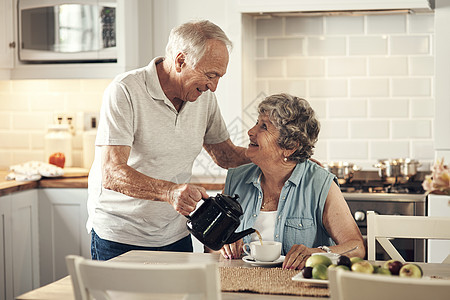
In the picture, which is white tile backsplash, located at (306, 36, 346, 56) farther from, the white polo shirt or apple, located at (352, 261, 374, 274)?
apple, located at (352, 261, 374, 274)

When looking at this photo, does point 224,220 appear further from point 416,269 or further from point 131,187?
point 416,269

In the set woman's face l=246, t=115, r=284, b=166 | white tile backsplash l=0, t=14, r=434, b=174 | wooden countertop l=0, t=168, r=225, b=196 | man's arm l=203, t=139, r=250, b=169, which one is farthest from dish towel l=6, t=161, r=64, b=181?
woman's face l=246, t=115, r=284, b=166

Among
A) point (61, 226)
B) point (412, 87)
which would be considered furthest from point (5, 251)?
point (412, 87)

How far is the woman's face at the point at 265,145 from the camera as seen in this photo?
261 cm

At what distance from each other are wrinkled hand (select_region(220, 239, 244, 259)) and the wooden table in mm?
26

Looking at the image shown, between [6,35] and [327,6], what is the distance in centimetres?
186

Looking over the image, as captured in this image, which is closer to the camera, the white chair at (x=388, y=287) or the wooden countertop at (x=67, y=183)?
the white chair at (x=388, y=287)

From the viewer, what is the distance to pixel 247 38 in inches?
150

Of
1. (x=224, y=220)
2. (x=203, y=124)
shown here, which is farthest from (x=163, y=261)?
(x=203, y=124)

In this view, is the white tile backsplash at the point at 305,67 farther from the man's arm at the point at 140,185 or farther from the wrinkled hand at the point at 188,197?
the wrinkled hand at the point at 188,197

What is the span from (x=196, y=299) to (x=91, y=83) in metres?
2.85

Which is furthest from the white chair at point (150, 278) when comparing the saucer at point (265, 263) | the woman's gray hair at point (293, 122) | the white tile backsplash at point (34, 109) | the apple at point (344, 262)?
the white tile backsplash at point (34, 109)

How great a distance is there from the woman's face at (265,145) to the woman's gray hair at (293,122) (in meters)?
0.02

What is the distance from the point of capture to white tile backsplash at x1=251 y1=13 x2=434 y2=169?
387cm
